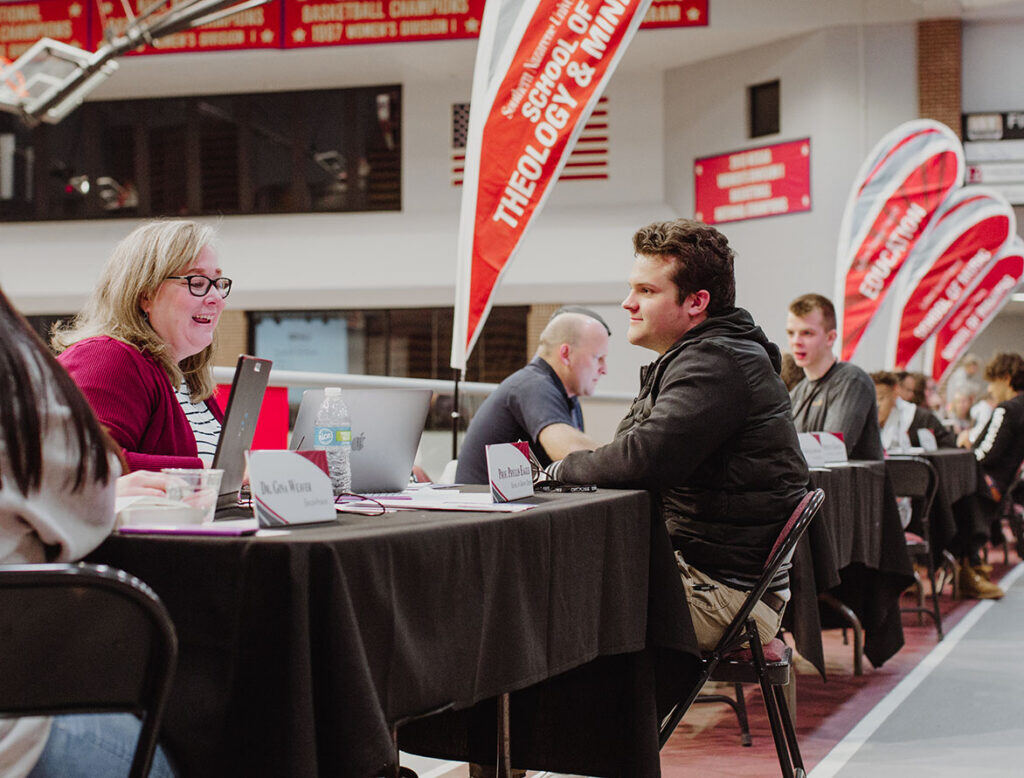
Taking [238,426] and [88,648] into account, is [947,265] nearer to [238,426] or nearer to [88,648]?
[238,426]

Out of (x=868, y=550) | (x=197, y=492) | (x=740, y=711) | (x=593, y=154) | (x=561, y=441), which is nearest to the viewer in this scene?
(x=197, y=492)

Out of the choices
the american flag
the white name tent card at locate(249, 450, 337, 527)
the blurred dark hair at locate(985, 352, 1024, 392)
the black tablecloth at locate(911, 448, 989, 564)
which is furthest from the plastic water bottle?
the american flag

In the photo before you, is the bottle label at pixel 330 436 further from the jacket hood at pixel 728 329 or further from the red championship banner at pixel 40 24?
the red championship banner at pixel 40 24

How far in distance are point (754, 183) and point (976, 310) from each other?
9.33 ft

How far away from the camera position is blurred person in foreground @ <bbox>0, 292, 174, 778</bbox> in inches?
47.7

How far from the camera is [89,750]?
4.34ft

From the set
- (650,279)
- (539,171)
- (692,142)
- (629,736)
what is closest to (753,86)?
(692,142)

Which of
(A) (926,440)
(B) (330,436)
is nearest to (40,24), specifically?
(A) (926,440)

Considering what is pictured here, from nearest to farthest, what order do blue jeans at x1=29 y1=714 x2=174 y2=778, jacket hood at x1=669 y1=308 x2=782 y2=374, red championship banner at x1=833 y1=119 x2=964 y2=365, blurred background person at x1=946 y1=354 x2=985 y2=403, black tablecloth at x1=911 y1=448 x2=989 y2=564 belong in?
1. blue jeans at x1=29 y1=714 x2=174 y2=778
2. jacket hood at x1=669 y1=308 x2=782 y2=374
3. black tablecloth at x1=911 y1=448 x2=989 y2=564
4. red championship banner at x1=833 y1=119 x2=964 y2=365
5. blurred background person at x1=946 y1=354 x2=985 y2=403

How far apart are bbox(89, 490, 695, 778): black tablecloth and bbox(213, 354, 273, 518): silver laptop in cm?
28

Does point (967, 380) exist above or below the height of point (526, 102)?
below

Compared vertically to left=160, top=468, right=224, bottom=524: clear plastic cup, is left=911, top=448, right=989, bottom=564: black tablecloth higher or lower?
lower

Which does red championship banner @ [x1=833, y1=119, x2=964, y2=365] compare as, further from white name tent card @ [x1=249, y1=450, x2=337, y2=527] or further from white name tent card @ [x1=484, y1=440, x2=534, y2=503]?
white name tent card @ [x1=249, y1=450, x2=337, y2=527]

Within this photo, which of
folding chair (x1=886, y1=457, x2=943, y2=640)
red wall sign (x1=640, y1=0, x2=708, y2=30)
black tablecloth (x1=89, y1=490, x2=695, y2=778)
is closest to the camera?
black tablecloth (x1=89, y1=490, x2=695, y2=778)
